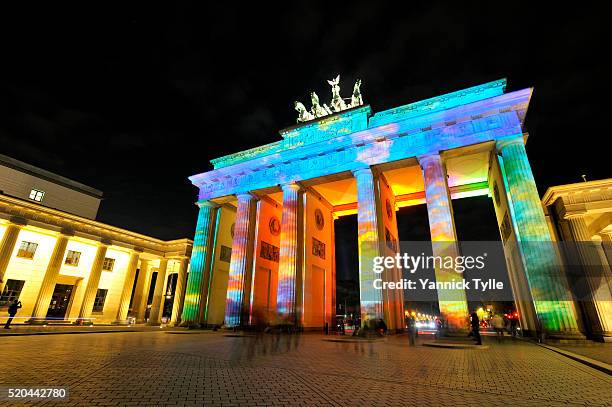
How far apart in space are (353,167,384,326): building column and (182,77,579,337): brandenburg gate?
0.07m

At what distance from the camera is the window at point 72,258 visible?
32.2 metres

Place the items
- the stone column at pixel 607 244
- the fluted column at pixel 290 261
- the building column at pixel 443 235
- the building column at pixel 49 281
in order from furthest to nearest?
the building column at pixel 49 281 → the stone column at pixel 607 244 → the fluted column at pixel 290 261 → the building column at pixel 443 235

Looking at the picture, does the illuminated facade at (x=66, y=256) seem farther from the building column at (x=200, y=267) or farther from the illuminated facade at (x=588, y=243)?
the illuminated facade at (x=588, y=243)

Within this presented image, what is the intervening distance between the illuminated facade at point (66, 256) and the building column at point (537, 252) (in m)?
30.5

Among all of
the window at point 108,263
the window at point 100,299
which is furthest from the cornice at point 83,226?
the window at point 100,299

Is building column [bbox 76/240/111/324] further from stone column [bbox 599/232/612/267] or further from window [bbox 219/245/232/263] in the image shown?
stone column [bbox 599/232/612/267]

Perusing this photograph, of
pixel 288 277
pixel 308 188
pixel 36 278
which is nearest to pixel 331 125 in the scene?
pixel 308 188

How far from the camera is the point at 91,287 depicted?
30.3 meters

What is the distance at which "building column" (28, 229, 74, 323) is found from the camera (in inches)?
1032

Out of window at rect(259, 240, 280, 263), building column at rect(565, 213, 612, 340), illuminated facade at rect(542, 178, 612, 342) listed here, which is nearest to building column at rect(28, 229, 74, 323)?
window at rect(259, 240, 280, 263)

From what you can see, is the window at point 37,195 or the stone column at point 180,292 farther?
the window at point 37,195

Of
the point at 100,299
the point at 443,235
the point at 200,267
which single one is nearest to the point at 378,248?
the point at 443,235

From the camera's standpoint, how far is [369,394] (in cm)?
460

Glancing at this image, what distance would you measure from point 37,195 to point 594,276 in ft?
171
